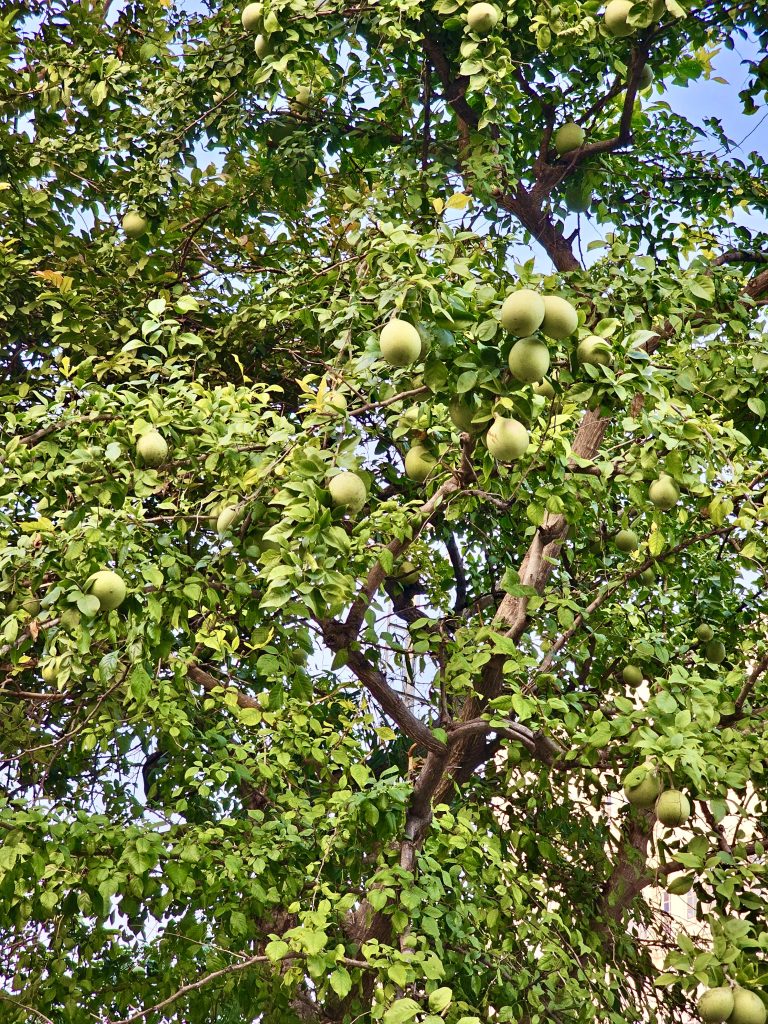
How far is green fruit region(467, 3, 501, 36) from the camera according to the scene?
3.23 meters

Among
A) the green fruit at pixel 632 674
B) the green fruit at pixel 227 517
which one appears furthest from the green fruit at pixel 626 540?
the green fruit at pixel 227 517

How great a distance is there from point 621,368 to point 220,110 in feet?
8.20

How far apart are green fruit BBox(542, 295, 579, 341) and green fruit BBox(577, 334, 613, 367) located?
25 cm

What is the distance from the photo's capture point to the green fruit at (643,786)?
2.47 meters

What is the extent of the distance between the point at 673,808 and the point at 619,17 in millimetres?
2443

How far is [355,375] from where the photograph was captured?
2.41 metres

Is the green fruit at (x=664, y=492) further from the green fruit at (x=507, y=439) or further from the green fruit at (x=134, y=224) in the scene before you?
the green fruit at (x=134, y=224)

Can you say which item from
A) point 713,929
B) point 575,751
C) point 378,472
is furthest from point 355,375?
point 378,472

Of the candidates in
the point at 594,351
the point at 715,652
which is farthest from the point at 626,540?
the point at 594,351

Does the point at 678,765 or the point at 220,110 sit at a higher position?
the point at 220,110

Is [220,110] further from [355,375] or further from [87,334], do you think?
[355,375]

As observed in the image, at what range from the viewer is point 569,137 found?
Result: 4.02m

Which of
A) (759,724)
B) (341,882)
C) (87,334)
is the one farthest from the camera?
(87,334)

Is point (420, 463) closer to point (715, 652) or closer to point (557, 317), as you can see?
point (557, 317)
